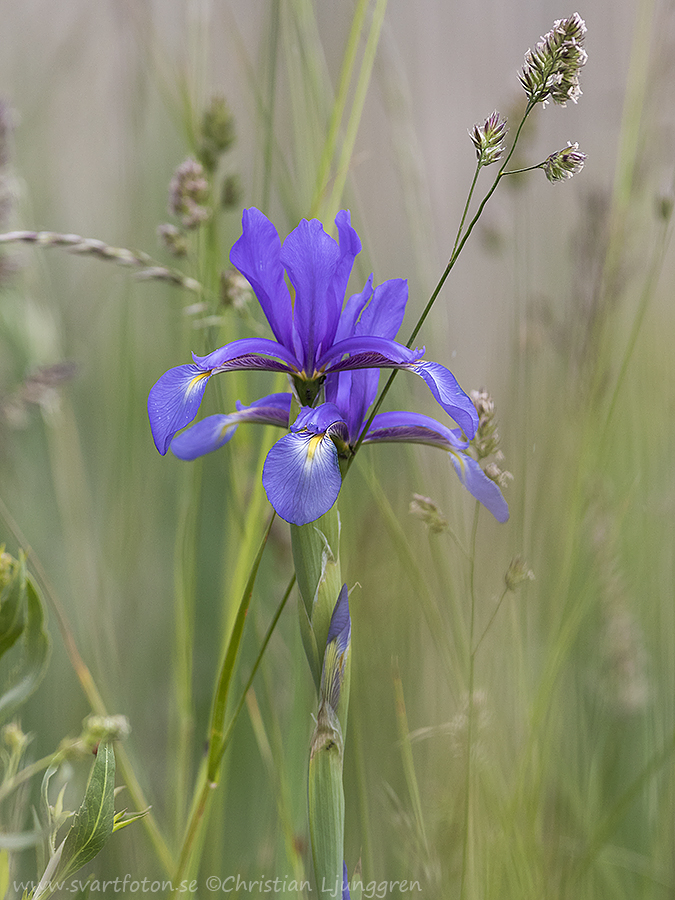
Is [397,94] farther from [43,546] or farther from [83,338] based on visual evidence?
[43,546]

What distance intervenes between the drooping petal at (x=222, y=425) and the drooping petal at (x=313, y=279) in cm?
5

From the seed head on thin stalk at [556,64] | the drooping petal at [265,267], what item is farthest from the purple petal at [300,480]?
the seed head on thin stalk at [556,64]

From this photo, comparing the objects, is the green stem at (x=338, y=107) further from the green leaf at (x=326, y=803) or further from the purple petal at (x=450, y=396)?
the green leaf at (x=326, y=803)

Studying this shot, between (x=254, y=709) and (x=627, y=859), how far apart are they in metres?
0.50

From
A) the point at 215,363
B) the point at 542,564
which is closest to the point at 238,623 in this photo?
the point at 215,363

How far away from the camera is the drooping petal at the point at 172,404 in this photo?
1.30 ft

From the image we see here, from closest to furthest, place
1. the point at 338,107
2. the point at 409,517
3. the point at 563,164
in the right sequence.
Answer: the point at 563,164, the point at 338,107, the point at 409,517

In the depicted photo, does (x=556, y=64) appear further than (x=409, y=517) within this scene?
No

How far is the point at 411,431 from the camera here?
48cm

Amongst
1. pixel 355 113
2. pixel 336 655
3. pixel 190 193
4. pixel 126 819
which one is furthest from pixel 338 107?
pixel 126 819

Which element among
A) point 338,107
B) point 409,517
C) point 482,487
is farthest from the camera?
point 409,517

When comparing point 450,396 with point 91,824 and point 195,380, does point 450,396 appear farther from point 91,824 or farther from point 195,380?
point 91,824

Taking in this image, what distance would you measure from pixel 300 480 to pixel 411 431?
0.14 metres

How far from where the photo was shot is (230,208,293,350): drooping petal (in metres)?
0.43
